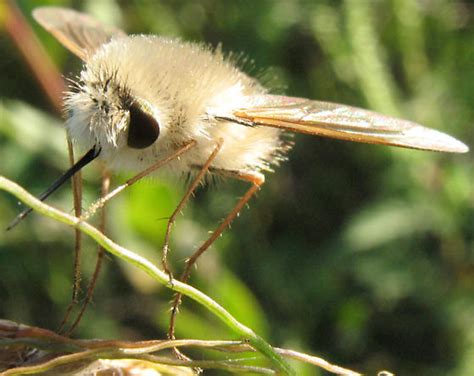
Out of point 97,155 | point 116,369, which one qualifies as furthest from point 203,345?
point 97,155

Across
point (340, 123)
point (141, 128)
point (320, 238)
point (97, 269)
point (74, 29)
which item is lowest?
point (97, 269)

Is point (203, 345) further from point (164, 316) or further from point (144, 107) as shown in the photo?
point (164, 316)

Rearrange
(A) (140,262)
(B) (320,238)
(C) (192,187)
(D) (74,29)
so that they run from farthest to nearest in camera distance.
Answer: (B) (320,238) → (D) (74,29) → (C) (192,187) → (A) (140,262)

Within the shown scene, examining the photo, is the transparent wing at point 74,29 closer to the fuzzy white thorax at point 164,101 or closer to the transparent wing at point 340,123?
the fuzzy white thorax at point 164,101

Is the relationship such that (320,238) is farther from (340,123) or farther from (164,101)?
(164,101)

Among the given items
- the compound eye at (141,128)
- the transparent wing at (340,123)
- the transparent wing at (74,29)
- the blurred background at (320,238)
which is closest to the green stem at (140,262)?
the compound eye at (141,128)

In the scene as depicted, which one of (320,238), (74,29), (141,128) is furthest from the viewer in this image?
(320,238)

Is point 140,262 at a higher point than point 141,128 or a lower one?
lower

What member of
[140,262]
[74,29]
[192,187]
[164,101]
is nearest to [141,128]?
[164,101]
